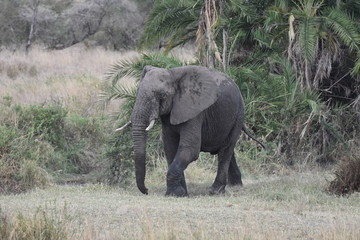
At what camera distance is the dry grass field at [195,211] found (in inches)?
343

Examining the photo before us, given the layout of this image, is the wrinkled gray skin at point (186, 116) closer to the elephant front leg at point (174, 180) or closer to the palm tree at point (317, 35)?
the elephant front leg at point (174, 180)

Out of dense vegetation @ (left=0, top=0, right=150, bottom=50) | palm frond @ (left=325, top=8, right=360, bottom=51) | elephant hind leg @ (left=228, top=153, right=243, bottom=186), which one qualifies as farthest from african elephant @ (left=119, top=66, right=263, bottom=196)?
dense vegetation @ (left=0, top=0, right=150, bottom=50)

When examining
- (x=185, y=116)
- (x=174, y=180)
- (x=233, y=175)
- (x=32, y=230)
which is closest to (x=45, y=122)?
(x=233, y=175)

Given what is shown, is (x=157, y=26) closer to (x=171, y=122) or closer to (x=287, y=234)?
(x=171, y=122)

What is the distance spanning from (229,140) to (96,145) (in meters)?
6.29

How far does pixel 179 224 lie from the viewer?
31.2 feet

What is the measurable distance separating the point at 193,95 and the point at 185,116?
47 centimetres

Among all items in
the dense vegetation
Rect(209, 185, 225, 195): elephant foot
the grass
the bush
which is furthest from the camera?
the dense vegetation

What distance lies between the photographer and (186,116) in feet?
42.3

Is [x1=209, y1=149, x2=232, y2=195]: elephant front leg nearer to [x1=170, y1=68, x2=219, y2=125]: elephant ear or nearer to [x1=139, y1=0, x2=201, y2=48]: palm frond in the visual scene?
[x1=170, y1=68, x2=219, y2=125]: elephant ear

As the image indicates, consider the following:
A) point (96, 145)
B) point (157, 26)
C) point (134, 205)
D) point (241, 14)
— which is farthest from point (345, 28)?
point (134, 205)

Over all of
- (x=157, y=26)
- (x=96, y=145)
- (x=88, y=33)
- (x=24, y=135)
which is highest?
(x=157, y=26)

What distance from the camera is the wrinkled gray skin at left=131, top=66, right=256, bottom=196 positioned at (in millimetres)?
12594

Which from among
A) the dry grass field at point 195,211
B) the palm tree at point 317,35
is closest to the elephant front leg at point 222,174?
the dry grass field at point 195,211
